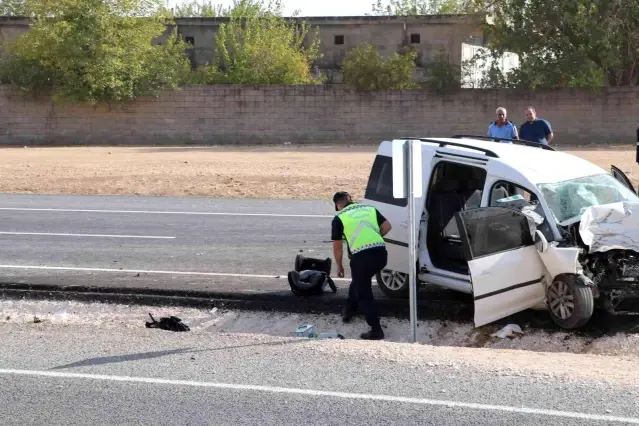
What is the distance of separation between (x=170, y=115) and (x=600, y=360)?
104 feet

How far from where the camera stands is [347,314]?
10273 millimetres

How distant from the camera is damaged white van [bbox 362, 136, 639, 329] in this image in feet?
29.8

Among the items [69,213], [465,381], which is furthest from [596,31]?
[465,381]

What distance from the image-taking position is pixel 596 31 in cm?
3578

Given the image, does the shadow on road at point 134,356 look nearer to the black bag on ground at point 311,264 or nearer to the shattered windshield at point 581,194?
the black bag on ground at point 311,264

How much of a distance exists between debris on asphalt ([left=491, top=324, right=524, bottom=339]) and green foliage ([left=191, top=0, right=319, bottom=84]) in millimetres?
31194

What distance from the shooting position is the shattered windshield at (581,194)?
31.8 ft

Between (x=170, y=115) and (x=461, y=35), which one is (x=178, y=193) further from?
(x=461, y=35)

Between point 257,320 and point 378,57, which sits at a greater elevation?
point 378,57

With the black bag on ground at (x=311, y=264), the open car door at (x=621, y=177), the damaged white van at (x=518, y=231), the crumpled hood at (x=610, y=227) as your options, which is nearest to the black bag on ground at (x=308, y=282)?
the black bag on ground at (x=311, y=264)

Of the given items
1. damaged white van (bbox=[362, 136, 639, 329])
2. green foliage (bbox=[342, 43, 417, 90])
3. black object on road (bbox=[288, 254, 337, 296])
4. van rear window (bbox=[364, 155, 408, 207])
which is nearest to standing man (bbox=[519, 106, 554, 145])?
damaged white van (bbox=[362, 136, 639, 329])

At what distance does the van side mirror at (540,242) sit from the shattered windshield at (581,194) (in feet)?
1.61

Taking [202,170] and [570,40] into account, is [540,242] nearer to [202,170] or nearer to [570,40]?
[202,170]

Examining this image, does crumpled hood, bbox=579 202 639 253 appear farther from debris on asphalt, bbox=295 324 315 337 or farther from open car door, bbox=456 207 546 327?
debris on asphalt, bbox=295 324 315 337
